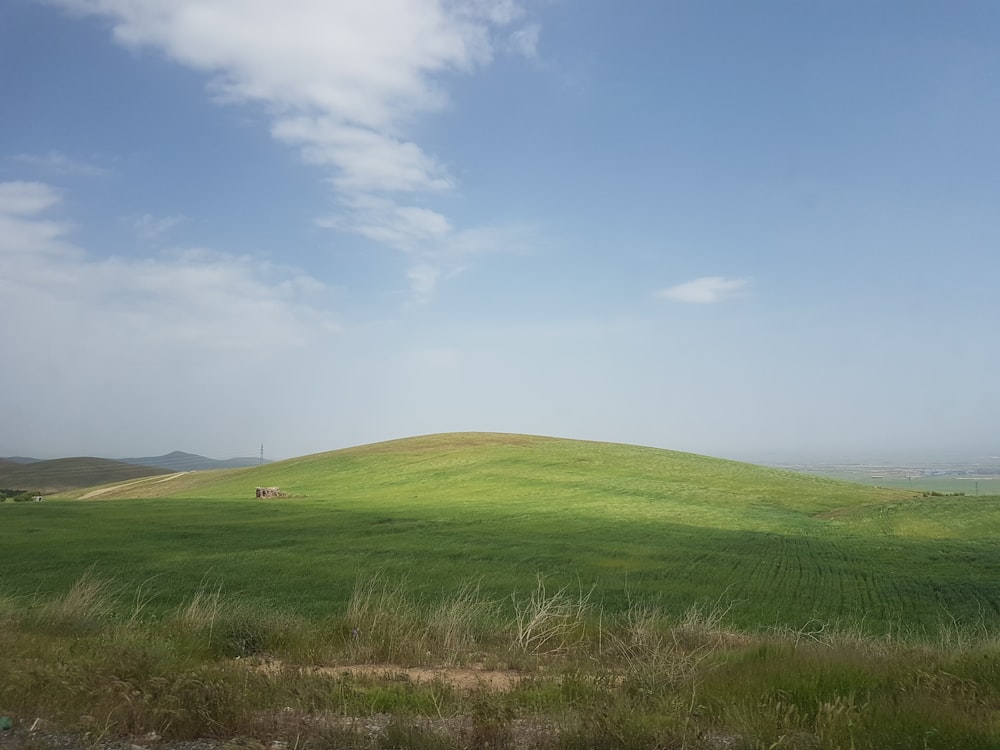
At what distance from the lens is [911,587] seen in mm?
22766

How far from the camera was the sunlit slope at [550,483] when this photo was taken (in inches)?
1884

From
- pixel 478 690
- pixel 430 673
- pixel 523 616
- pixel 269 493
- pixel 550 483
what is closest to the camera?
pixel 478 690

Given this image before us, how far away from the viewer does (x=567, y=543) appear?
30766 millimetres

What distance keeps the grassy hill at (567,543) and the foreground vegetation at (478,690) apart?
705 cm

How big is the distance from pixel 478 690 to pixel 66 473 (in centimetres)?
16135

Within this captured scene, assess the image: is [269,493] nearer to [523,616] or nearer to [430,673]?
[523,616]

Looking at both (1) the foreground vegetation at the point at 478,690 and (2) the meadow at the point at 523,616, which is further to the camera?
(2) the meadow at the point at 523,616

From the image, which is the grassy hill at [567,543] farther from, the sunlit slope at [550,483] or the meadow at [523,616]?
the sunlit slope at [550,483]

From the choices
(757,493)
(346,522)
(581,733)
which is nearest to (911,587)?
(581,733)

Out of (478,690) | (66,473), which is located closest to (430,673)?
(478,690)

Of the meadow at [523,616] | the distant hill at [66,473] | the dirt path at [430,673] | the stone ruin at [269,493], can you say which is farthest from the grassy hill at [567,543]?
the distant hill at [66,473]

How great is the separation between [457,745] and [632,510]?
41154mm

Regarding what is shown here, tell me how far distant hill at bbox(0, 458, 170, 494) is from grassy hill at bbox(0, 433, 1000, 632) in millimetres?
80517

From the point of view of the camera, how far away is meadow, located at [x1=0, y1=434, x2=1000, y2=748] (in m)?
6.32
